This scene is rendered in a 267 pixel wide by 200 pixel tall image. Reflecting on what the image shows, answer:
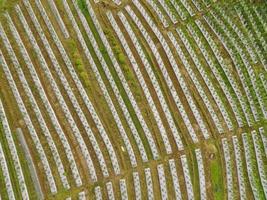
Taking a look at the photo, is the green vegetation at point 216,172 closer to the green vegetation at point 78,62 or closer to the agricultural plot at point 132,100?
the agricultural plot at point 132,100

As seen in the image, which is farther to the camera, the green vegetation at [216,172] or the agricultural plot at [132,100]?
the green vegetation at [216,172]

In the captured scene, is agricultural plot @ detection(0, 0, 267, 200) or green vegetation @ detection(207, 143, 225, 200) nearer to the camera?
agricultural plot @ detection(0, 0, 267, 200)

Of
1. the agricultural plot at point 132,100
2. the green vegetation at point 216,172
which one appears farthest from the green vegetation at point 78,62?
the green vegetation at point 216,172

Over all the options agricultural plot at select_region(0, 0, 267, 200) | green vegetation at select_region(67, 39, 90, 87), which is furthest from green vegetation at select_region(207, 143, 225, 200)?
green vegetation at select_region(67, 39, 90, 87)

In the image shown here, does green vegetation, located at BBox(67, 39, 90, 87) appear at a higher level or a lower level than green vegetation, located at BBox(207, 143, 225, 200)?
higher

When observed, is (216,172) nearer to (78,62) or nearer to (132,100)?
(132,100)

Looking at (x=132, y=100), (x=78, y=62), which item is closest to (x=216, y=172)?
(x=132, y=100)

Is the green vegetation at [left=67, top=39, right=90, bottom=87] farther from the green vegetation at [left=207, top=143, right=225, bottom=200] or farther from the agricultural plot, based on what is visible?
the green vegetation at [left=207, top=143, right=225, bottom=200]

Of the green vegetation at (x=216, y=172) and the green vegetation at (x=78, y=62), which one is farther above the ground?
the green vegetation at (x=78, y=62)
